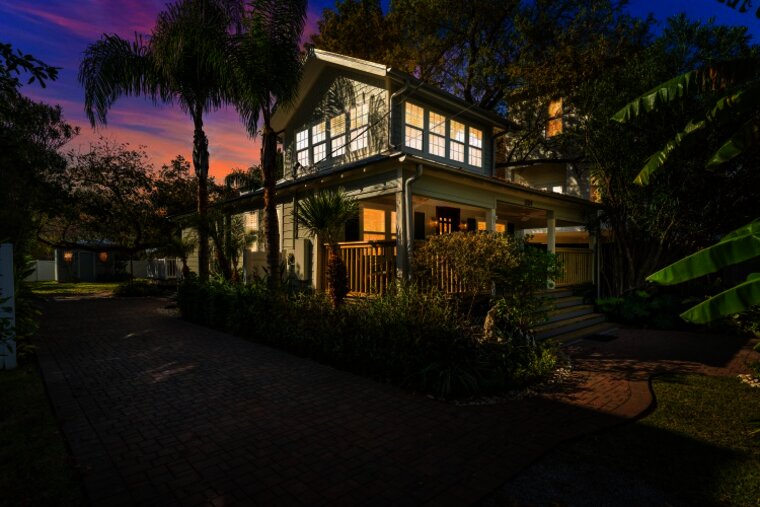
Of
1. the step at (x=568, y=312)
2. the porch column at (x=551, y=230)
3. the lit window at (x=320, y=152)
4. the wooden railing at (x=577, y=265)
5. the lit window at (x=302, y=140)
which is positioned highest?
the lit window at (x=302, y=140)

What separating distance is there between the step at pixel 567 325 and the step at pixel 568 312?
122 mm

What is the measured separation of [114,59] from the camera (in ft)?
41.6

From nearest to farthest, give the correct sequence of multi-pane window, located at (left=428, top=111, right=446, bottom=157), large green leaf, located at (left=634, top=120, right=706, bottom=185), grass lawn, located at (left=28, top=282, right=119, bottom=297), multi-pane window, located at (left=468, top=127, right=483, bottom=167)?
large green leaf, located at (left=634, top=120, right=706, bottom=185), multi-pane window, located at (left=428, top=111, right=446, bottom=157), multi-pane window, located at (left=468, top=127, right=483, bottom=167), grass lawn, located at (left=28, top=282, right=119, bottom=297)

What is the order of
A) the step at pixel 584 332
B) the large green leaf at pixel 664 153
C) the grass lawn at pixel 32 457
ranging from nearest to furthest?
the grass lawn at pixel 32 457 → the large green leaf at pixel 664 153 → the step at pixel 584 332

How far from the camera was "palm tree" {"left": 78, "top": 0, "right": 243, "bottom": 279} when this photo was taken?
1084cm

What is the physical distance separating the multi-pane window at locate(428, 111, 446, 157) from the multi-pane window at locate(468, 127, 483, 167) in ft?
5.26

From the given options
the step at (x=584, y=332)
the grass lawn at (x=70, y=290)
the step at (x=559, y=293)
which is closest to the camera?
the step at (x=584, y=332)

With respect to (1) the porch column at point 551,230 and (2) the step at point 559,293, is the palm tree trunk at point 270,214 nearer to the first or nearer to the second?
(2) the step at point 559,293

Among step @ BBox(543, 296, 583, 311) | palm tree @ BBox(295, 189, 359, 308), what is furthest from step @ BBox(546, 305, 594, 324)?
palm tree @ BBox(295, 189, 359, 308)

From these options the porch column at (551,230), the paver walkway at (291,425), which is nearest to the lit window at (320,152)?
the paver walkway at (291,425)

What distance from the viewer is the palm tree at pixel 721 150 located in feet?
11.8

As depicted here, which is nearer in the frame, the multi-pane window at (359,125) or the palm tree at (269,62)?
the palm tree at (269,62)

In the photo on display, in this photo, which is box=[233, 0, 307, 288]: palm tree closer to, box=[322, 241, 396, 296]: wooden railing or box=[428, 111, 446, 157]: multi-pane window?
box=[322, 241, 396, 296]: wooden railing

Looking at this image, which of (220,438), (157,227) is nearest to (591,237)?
(220,438)
